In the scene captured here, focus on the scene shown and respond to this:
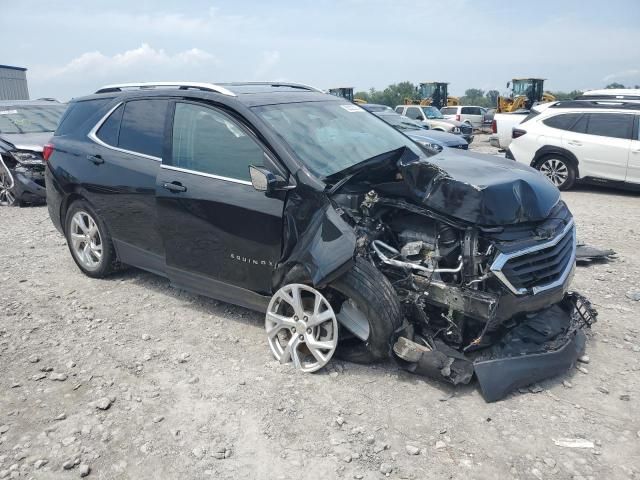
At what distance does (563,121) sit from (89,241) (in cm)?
881

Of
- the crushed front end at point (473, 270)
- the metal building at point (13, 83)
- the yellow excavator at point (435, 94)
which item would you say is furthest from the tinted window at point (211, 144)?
the yellow excavator at point (435, 94)

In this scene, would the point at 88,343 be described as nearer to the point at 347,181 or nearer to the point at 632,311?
the point at 347,181

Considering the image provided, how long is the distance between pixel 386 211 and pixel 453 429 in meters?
1.46

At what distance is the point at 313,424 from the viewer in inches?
118

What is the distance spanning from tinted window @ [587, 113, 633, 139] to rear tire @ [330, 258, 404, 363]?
26.5 ft

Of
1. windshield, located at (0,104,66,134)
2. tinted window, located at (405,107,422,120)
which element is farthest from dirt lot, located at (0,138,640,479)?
tinted window, located at (405,107,422,120)

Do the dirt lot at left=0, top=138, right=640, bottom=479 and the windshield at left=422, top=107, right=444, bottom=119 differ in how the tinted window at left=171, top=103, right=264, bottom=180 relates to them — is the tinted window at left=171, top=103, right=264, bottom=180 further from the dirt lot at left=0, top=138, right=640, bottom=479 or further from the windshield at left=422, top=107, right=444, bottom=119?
the windshield at left=422, top=107, right=444, bottom=119

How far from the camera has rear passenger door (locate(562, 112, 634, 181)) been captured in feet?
30.1

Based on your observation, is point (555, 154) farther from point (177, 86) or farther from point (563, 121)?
point (177, 86)

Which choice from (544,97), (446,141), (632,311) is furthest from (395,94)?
(632,311)

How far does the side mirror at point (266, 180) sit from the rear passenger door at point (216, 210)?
0.11 m

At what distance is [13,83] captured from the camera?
25422 millimetres

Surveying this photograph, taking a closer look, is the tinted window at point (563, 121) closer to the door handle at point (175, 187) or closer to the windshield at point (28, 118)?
the door handle at point (175, 187)

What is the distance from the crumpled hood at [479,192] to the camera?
320 cm
